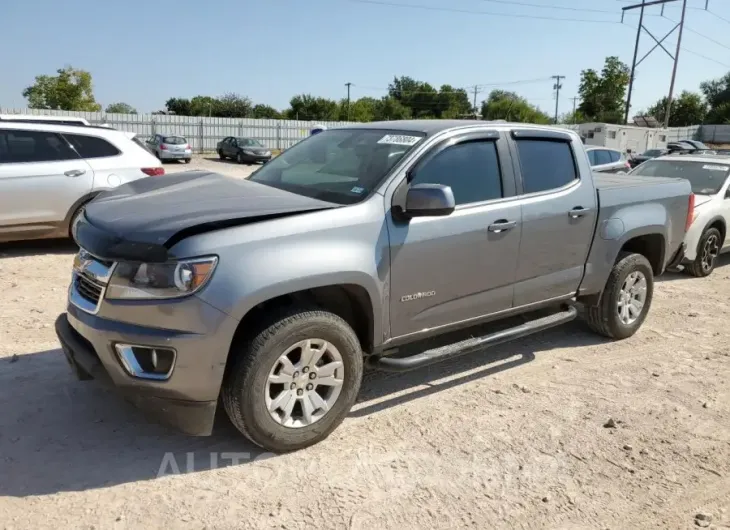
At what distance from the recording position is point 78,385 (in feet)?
13.6

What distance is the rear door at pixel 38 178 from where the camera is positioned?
7465 millimetres

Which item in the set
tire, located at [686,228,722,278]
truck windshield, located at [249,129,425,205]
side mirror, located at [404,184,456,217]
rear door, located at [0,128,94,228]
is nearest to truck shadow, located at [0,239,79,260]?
rear door, located at [0,128,94,228]

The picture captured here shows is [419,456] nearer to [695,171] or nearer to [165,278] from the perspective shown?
[165,278]

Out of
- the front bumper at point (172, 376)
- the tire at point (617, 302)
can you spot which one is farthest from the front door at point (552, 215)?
the front bumper at point (172, 376)

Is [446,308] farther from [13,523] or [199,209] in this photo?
[13,523]

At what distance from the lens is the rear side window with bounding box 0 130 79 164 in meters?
7.56

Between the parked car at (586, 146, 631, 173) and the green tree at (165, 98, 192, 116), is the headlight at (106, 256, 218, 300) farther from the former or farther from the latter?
the green tree at (165, 98, 192, 116)

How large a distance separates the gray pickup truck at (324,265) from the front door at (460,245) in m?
0.01

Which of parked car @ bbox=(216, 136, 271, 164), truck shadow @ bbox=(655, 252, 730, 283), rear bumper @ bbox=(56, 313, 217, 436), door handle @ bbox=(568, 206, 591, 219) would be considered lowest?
truck shadow @ bbox=(655, 252, 730, 283)

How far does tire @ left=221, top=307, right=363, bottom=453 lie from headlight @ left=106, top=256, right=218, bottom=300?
43 cm

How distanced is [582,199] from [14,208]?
258 inches

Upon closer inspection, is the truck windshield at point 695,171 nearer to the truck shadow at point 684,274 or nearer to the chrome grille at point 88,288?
the truck shadow at point 684,274

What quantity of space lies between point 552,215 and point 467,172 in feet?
2.74

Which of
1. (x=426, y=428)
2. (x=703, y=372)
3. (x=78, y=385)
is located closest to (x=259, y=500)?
(x=426, y=428)
